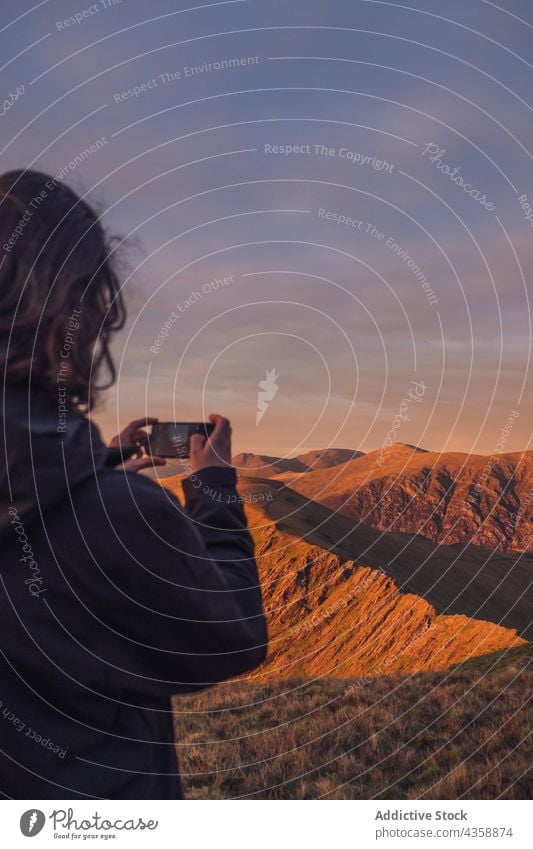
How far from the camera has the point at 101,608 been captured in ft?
7.56

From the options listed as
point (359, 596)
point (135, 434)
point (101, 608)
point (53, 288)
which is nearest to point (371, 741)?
point (135, 434)

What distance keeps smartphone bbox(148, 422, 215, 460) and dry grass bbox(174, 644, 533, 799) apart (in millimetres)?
5559

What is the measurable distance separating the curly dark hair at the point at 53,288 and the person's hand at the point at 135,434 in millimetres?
225

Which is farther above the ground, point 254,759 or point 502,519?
point 502,519

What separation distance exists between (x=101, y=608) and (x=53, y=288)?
1.08m

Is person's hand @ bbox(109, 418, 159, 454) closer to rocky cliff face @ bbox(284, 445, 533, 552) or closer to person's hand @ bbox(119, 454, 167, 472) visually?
person's hand @ bbox(119, 454, 167, 472)

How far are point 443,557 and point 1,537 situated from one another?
41190 mm

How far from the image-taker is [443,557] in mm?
41531

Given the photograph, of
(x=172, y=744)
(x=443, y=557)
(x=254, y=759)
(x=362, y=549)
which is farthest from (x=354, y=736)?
(x=443, y=557)

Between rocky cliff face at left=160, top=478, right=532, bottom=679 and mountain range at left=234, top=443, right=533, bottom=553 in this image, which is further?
mountain range at left=234, top=443, right=533, bottom=553

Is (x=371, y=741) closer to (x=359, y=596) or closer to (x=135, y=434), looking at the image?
(x=135, y=434)

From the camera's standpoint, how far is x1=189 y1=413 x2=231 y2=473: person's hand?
266 cm

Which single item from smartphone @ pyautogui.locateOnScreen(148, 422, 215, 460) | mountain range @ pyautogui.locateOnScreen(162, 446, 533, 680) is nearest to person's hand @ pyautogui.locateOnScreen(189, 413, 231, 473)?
smartphone @ pyautogui.locateOnScreen(148, 422, 215, 460)
